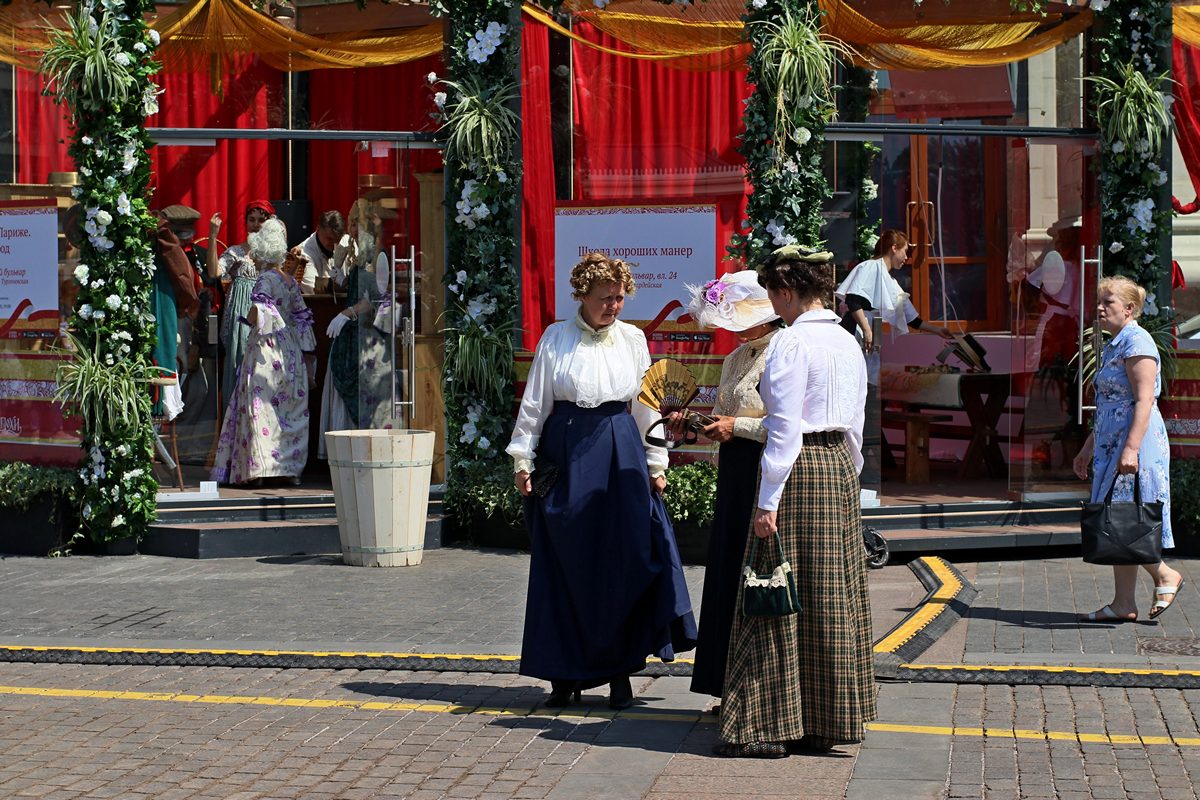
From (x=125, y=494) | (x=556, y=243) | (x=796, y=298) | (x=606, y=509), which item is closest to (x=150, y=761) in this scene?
(x=606, y=509)

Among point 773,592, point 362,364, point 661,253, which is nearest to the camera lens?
point 773,592

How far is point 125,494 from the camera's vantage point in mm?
11289

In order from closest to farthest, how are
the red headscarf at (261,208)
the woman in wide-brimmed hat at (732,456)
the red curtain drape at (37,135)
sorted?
1. the woman in wide-brimmed hat at (732,456)
2. the red curtain drape at (37,135)
3. the red headscarf at (261,208)

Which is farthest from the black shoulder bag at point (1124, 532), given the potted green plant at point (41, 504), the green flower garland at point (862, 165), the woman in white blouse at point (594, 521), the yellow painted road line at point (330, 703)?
the potted green plant at point (41, 504)

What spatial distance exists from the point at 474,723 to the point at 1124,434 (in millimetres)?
3883

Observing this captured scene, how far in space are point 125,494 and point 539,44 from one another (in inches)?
161

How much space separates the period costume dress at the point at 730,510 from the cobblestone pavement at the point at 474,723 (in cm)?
34

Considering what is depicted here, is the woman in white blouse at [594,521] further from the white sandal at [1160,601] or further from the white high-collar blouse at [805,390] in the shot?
the white sandal at [1160,601]

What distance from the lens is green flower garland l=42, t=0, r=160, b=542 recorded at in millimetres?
10977

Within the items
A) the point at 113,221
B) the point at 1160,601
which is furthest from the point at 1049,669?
the point at 113,221

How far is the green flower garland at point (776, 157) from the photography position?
10.9 metres

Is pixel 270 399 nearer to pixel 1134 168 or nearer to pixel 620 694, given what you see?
pixel 620 694

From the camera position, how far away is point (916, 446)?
13.5m

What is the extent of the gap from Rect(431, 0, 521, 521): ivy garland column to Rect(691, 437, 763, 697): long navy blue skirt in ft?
15.5
